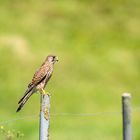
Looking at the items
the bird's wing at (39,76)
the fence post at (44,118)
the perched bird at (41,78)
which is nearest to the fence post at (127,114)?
the fence post at (44,118)

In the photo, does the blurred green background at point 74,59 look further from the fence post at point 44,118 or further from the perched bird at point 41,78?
the fence post at point 44,118

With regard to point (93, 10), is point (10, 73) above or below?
below

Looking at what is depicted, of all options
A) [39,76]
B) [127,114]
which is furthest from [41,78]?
[127,114]

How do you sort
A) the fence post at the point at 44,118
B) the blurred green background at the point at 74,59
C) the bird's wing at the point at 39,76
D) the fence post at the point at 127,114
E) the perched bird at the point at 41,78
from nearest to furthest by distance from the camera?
the fence post at the point at 127,114
the fence post at the point at 44,118
the perched bird at the point at 41,78
the bird's wing at the point at 39,76
the blurred green background at the point at 74,59

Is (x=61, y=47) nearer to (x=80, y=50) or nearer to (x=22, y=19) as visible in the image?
(x=80, y=50)

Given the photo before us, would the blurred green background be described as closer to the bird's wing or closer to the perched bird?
the perched bird

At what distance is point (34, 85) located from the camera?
1160 centimetres

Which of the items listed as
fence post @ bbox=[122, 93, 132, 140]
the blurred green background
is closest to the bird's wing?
fence post @ bbox=[122, 93, 132, 140]

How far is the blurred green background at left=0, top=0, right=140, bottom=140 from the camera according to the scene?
20188mm

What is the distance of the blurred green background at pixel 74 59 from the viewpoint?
20.2 meters

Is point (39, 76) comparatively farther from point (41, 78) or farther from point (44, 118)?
point (44, 118)

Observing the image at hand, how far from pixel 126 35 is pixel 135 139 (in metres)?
9.49

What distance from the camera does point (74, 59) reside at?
25516 mm

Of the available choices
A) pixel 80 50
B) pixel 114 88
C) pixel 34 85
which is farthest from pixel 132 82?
pixel 34 85
